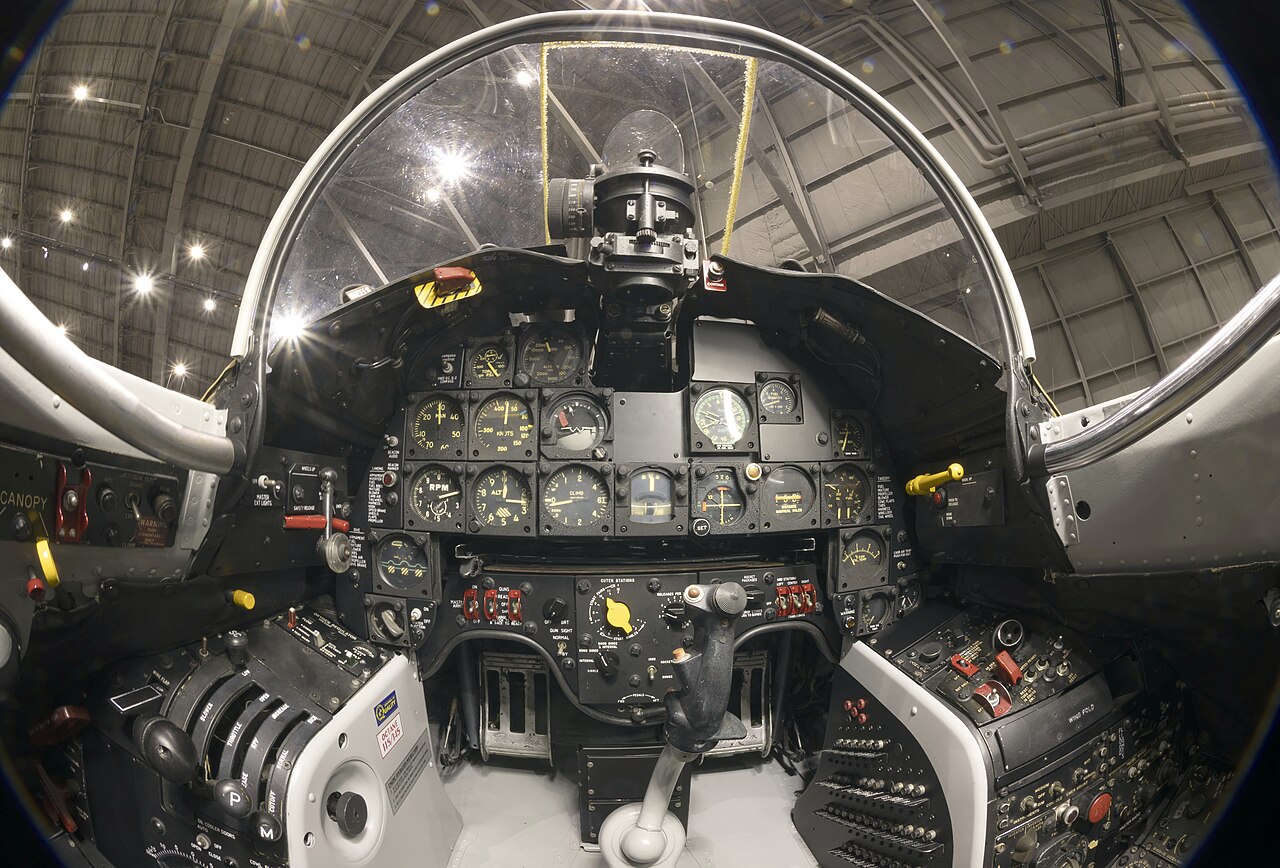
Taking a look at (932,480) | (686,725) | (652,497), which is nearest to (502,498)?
(652,497)

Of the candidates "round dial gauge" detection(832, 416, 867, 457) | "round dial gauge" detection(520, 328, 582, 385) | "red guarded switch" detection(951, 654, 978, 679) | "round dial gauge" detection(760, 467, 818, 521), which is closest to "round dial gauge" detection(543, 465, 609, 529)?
"round dial gauge" detection(520, 328, 582, 385)

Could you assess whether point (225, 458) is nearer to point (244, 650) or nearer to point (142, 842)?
point (244, 650)

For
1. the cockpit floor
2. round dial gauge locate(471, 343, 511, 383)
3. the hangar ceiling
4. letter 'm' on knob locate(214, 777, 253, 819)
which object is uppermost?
the hangar ceiling

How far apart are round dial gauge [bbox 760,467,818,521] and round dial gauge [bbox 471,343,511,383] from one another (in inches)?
55.5

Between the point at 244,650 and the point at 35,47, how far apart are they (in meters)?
1.86

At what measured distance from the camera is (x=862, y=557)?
288cm

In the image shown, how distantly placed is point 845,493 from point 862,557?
0.33m

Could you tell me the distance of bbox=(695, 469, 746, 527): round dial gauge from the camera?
277 centimetres

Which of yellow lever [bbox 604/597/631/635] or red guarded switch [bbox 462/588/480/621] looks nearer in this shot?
yellow lever [bbox 604/597/631/635]

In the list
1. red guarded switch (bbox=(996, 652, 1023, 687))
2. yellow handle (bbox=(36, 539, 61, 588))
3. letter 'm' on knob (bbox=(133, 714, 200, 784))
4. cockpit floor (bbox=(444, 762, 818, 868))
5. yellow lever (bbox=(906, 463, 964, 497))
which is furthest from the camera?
cockpit floor (bbox=(444, 762, 818, 868))

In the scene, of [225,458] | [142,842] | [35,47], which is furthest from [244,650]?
[35,47]

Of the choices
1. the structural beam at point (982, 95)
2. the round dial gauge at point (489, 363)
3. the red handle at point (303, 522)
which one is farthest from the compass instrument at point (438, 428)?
the structural beam at point (982, 95)

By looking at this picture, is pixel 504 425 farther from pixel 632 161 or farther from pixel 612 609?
pixel 632 161

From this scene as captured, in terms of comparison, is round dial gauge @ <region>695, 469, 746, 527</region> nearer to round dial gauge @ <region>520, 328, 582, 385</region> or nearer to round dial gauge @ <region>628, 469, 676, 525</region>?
round dial gauge @ <region>628, 469, 676, 525</region>
